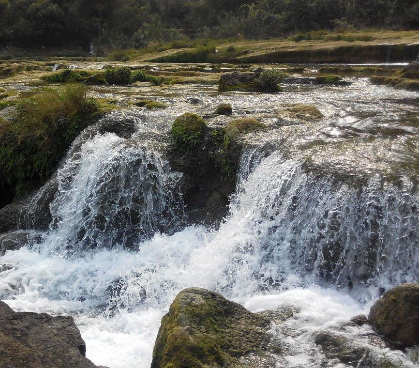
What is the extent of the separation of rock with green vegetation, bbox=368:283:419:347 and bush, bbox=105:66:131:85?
13.5 m

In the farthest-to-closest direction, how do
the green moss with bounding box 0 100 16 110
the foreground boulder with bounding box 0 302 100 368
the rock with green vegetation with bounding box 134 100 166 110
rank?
the green moss with bounding box 0 100 16 110
the rock with green vegetation with bounding box 134 100 166 110
the foreground boulder with bounding box 0 302 100 368

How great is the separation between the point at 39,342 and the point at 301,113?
751cm

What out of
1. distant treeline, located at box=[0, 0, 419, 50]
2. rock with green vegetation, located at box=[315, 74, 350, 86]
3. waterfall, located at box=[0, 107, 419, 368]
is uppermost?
distant treeline, located at box=[0, 0, 419, 50]

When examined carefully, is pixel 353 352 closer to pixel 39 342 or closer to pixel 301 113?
pixel 39 342

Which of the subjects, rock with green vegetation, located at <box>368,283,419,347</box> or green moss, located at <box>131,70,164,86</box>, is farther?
green moss, located at <box>131,70,164,86</box>

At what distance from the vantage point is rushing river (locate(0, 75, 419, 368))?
6.37m

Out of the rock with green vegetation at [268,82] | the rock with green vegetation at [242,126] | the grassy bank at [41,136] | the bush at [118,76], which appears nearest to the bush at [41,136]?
the grassy bank at [41,136]

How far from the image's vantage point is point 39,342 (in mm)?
4738

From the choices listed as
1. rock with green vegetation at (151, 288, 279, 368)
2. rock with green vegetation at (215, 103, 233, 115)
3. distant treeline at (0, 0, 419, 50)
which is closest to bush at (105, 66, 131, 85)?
rock with green vegetation at (215, 103, 233, 115)

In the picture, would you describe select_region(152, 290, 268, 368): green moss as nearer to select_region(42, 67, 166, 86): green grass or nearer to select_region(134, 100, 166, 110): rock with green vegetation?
select_region(134, 100, 166, 110): rock with green vegetation

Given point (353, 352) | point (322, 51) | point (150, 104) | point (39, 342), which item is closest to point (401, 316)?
point (353, 352)

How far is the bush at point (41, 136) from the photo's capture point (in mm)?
10164

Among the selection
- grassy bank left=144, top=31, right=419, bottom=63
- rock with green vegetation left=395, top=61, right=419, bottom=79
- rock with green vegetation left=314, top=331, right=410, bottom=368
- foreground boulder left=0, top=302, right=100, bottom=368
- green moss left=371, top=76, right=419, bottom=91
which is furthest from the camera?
grassy bank left=144, top=31, right=419, bottom=63

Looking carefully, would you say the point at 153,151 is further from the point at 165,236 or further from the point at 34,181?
the point at 34,181
